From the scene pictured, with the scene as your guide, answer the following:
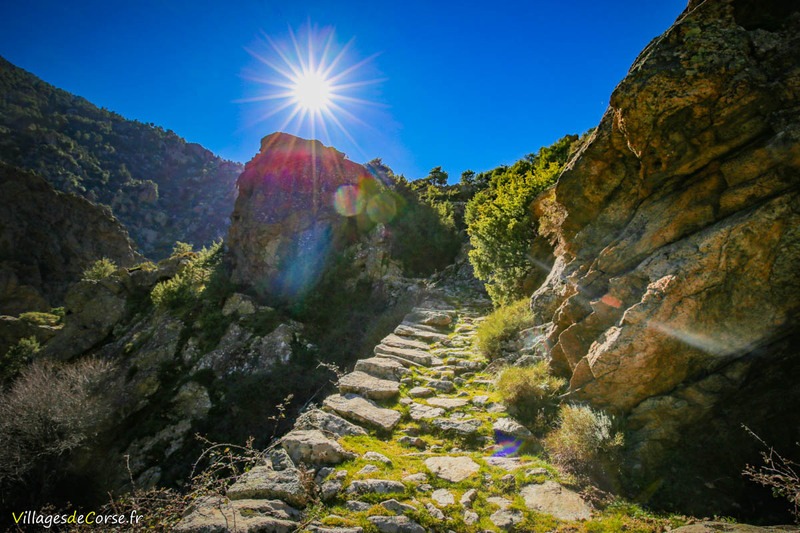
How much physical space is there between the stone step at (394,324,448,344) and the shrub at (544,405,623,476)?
16.1 ft

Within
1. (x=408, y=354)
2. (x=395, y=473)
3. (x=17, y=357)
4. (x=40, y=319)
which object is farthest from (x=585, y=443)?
(x=40, y=319)

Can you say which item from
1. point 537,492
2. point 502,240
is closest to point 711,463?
point 537,492

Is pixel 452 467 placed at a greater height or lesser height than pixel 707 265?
lesser

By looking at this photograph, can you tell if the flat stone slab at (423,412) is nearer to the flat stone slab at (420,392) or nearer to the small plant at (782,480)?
the flat stone slab at (420,392)

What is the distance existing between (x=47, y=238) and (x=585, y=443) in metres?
57.8

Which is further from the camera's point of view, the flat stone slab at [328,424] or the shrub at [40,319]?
the shrub at [40,319]

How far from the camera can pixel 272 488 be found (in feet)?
10.3

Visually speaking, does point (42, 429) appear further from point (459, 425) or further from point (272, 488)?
point (459, 425)

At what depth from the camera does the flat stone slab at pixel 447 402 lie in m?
5.54

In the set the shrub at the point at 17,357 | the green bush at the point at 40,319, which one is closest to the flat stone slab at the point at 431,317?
the shrub at the point at 17,357

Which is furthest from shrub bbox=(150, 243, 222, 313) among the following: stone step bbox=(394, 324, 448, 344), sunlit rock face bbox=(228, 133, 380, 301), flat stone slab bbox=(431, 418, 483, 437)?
flat stone slab bbox=(431, 418, 483, 437)

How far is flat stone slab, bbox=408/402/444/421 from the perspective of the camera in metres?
5.19

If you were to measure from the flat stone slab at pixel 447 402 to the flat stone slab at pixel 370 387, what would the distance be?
2.19 feet

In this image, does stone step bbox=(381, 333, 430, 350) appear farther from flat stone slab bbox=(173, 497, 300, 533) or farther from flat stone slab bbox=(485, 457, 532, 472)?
flat stone slab bbox=(173, 497, 300, 533)
